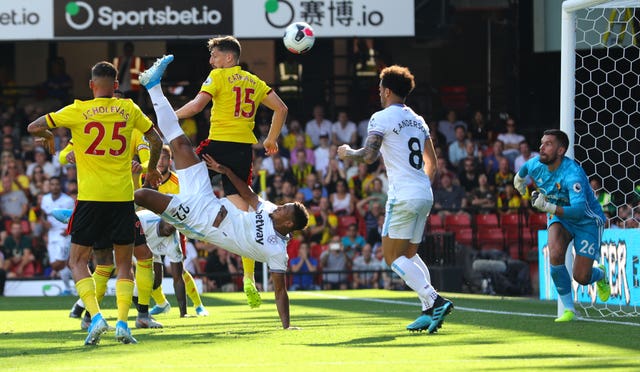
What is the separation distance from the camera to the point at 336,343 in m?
9.26

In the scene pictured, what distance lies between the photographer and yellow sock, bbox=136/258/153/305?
38.5 feet

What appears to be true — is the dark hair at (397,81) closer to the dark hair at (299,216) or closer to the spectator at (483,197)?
the dark hair at (299,216)

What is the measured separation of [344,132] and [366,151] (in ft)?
51.9

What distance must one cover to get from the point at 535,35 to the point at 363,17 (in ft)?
11.5

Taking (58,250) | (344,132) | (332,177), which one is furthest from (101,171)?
(344,132)

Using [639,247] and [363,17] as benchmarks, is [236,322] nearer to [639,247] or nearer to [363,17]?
[639,247]

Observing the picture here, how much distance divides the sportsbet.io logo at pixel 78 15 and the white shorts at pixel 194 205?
1388cm

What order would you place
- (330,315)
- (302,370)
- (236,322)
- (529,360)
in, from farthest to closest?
(330,315), (236,322), (529,360), (302,370)

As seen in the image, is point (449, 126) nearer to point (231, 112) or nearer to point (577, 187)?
point (577, 187)

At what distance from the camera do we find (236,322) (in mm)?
12297

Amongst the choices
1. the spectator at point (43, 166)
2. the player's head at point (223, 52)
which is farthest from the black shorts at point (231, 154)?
the spectator at point (43, 166)

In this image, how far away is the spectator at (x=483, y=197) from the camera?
76.3 feet

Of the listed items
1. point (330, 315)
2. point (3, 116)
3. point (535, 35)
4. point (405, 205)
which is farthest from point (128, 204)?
point (3, 116)

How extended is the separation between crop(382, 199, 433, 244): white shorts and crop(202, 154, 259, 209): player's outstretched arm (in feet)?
5.90
